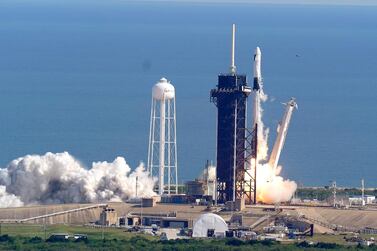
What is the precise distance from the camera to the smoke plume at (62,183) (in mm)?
105000

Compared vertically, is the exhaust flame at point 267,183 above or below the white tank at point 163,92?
below

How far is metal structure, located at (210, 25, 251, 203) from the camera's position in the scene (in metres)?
100

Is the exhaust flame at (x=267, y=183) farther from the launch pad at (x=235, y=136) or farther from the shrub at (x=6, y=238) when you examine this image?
the shrub at (x=6, y=238)

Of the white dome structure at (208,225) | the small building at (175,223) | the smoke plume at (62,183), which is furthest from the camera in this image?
the smoke plume at (62,183)

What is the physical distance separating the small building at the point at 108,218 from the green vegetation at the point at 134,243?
3.26 m

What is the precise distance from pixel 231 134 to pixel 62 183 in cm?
1074

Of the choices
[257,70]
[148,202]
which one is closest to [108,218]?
[148,202]

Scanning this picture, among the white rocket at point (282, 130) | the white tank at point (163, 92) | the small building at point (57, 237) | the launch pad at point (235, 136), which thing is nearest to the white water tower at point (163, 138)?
the white tank at point (163, 92)

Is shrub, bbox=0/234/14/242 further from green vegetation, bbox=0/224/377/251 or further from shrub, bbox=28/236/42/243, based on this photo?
shrub, bbox=28/236/42/243

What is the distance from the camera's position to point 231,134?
329 feet

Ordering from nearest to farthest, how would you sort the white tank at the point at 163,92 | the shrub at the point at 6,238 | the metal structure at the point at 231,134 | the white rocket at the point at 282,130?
the shrub at the point at 6,238 → the metal structure at the point at 231,134 → the white rocket at the point at 282,130 → the white tank at the point at 163,92

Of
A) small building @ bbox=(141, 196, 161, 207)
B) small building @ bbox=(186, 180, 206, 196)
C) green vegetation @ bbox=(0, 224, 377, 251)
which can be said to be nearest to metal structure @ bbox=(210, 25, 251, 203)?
small building @ bbox=(186, 180, 206, 196)

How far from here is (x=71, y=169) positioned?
106375mm

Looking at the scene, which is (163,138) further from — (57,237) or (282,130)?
(57,237)
